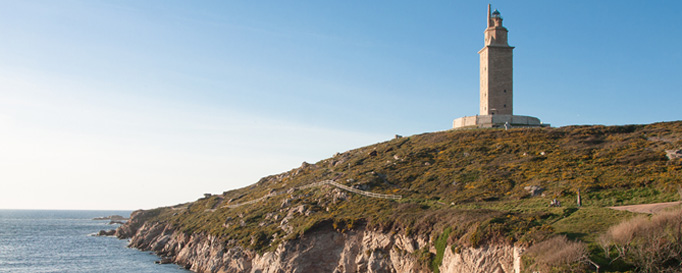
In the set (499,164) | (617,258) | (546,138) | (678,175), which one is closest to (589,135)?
(546,138)

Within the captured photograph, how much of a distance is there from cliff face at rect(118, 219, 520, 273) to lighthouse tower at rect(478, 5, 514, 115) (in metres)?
39.2

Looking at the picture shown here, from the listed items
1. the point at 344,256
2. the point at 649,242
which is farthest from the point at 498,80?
the point at 649,242

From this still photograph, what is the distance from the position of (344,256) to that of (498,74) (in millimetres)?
43669

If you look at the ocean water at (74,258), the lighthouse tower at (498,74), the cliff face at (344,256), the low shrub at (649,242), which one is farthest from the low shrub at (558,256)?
the lighthouse tower at (498,74)

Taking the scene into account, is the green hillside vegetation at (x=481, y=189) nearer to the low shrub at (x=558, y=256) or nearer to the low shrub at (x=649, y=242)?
the low shrub at (x=649, y=242)

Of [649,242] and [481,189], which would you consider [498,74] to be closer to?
[481,189]

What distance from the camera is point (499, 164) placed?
56.9 metres

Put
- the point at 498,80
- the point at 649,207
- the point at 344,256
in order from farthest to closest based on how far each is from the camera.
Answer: the point at 498,80
the point at 344,256
the point at 649,207

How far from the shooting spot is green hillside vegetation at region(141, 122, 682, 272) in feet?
116

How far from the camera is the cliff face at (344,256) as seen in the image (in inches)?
1304

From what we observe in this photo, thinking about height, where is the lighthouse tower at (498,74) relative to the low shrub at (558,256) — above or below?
above

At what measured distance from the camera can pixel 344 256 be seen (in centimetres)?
4647

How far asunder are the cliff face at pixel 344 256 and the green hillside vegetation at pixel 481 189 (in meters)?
0.83

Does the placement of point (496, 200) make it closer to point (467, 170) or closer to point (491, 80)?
point (467, 170)
